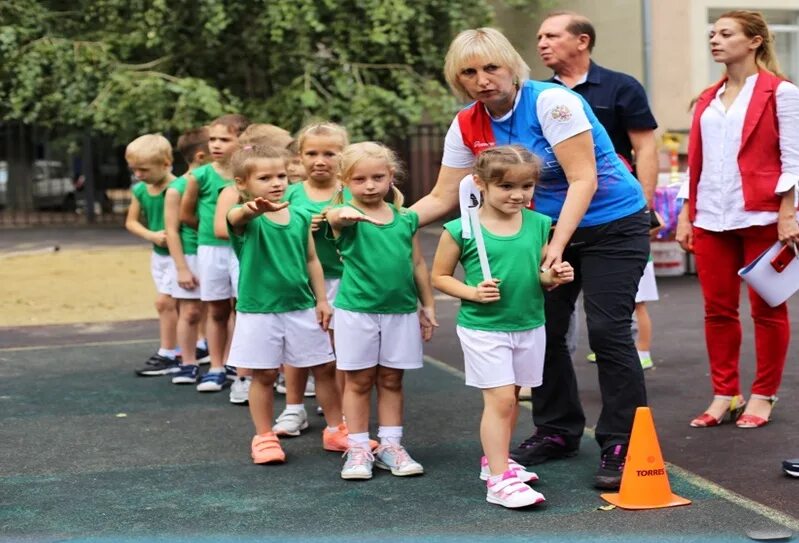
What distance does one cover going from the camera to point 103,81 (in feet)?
63.5

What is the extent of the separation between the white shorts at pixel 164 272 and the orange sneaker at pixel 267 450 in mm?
2560

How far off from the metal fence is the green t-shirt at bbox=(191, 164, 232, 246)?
1623cm

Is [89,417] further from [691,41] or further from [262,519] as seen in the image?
[691,41]

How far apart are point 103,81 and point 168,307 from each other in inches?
476

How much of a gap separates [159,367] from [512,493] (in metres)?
3.99

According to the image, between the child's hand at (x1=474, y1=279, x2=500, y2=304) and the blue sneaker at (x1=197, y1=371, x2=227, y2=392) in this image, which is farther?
the blue sneaker at (x1=197, y1=371, x2=227, y2=392)

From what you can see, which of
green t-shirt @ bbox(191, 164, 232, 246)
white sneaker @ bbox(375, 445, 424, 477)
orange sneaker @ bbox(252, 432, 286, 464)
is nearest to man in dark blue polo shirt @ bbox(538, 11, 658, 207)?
white sneaker @ bbox(375, 445, 424, 477)

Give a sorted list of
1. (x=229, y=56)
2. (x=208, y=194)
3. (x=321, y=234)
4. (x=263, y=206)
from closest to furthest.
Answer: (x=263, y=206) → (x=321, y=234) → (x=208, y=194) → (x=229, y=56)

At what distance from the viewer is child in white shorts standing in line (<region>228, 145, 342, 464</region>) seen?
5.61 meters

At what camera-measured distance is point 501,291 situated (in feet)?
15.6

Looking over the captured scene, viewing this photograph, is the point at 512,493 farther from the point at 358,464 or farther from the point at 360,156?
the point at 360,156

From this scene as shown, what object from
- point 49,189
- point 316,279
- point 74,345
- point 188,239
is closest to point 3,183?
point 49,189

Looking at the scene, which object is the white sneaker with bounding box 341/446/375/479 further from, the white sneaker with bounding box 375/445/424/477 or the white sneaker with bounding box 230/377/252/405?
the white sneaker with bounding box 230/377/252/405

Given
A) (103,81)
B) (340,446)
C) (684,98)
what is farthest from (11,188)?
(340,446)
